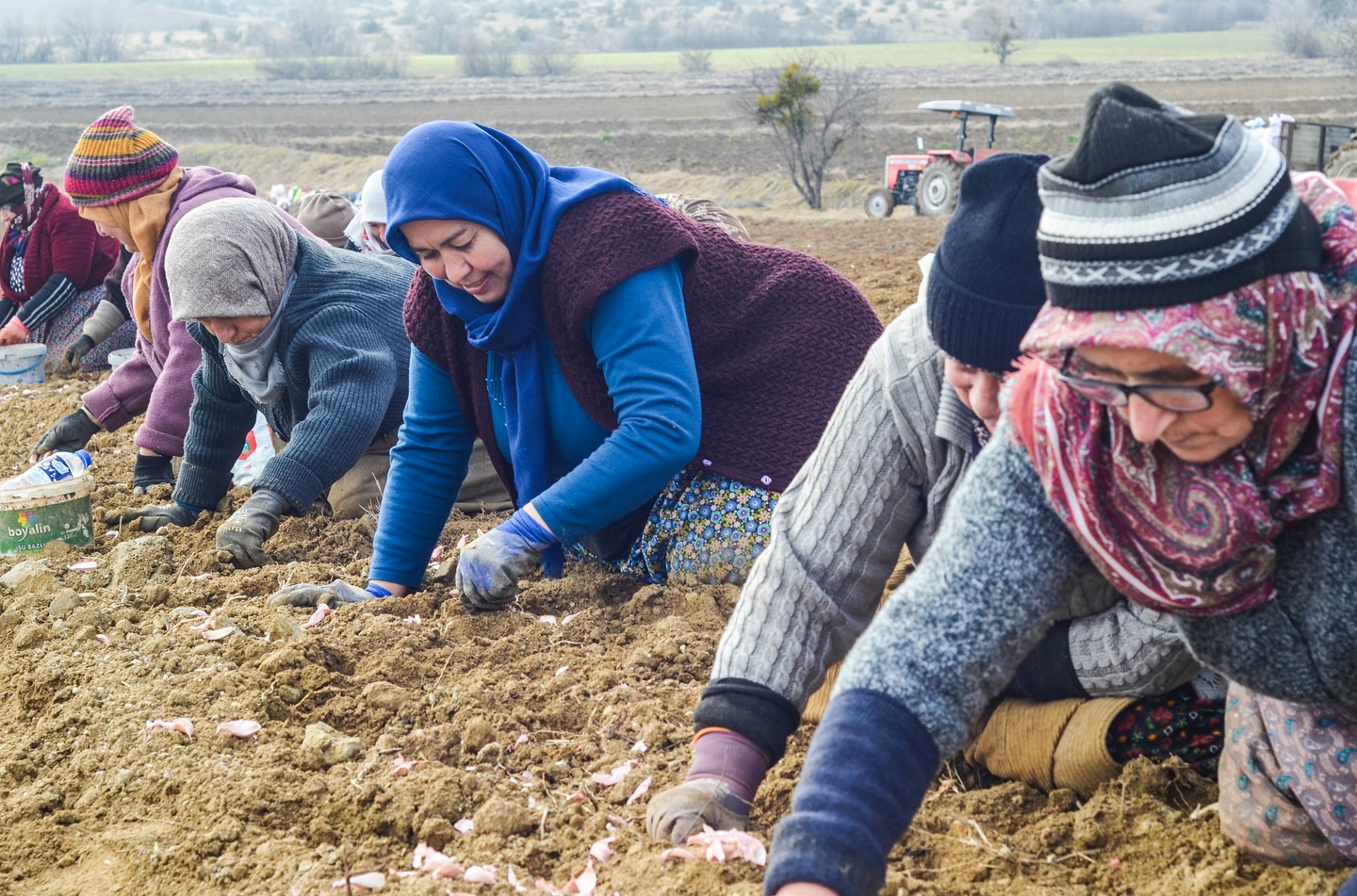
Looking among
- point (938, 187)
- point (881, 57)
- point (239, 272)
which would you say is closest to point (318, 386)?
point (239, 272)

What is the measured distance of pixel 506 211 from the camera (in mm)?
3061

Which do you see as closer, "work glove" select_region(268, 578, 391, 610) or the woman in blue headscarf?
the woman in blue headscarf

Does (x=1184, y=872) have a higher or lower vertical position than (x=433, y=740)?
higher

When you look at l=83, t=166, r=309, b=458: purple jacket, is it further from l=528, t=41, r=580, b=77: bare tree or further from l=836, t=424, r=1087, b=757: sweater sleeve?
l=528, t=41, r=580, b=77: bare tree

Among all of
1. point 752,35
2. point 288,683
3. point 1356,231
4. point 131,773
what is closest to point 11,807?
point 131,773

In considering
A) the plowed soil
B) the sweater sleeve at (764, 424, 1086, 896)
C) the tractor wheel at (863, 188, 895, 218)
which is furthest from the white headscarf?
the tractor wheel at (863, 188, 895, 218)

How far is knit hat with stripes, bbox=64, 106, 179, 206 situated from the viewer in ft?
16.0

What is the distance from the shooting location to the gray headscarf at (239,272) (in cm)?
405

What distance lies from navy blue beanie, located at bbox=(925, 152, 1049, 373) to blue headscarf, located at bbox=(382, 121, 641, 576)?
Answer: 4.41 ft

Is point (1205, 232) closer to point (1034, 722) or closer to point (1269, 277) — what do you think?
point (1269, 277)

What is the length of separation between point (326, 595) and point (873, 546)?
1.77 m

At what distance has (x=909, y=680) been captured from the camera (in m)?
1.59

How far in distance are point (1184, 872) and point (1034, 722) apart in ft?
1.36

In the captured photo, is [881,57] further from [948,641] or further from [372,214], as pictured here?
[948,641]
